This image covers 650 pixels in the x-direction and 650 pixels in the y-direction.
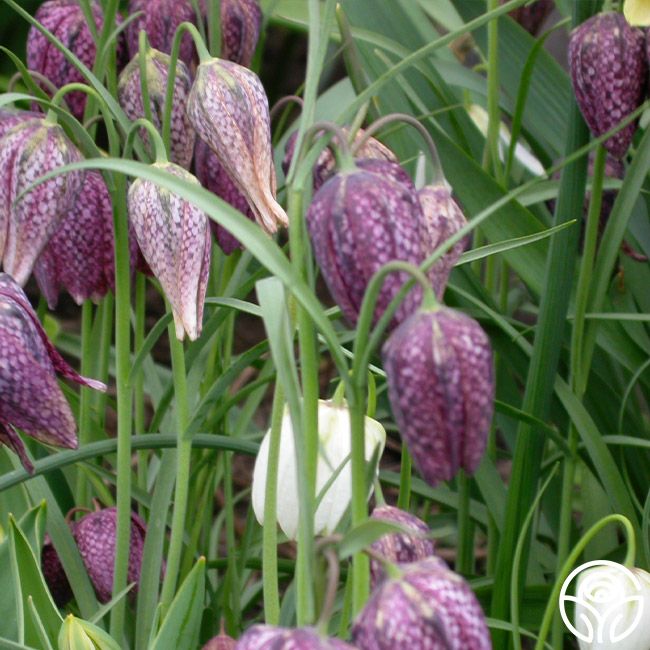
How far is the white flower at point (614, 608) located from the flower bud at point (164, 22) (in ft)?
2.00

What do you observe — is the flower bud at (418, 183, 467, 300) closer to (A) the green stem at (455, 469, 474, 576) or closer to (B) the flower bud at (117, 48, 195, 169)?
(B) the flower bud at (117, 48, 195, 169)

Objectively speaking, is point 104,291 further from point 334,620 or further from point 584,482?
point 584,482

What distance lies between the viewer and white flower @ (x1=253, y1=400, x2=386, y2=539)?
38.3 inches

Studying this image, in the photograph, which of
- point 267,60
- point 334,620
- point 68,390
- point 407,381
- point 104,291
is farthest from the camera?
point 267,60

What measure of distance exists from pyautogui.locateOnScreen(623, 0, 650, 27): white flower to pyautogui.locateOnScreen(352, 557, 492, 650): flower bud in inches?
24.9

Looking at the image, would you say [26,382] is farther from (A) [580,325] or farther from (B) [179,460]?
(A) [580,325]

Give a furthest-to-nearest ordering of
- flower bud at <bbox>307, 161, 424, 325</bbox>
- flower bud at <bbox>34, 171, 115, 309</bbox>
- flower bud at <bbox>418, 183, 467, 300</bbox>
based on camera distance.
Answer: flower bud at <bbox>34, 171, 115, 309</bbox>, flower bud at <bbox>418, 183, 467, 300</bbox>, flower bud at <bbox>307, 161, 424, 325</bbox>

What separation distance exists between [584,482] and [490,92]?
1.50 ft

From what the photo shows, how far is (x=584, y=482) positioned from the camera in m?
1.52

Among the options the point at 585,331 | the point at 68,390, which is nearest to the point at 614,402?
the point at 585,331

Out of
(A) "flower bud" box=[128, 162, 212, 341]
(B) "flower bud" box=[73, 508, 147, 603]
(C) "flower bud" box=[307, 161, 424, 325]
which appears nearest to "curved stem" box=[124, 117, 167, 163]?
(A) "flower bud" box=[128, 162, 212, 341]

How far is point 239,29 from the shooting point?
1.25 m

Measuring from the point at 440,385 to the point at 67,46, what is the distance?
0.78 m

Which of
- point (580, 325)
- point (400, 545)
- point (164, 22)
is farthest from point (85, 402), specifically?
point (400, 545)
